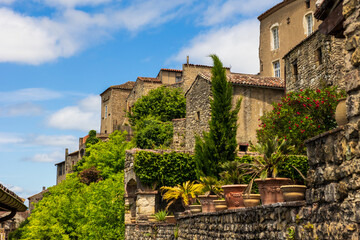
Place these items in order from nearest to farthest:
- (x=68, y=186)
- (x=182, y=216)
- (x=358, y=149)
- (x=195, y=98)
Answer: (x=358, y=149) → (x=182, y=216) → (x=195, y=98) → (x=68, y=186)

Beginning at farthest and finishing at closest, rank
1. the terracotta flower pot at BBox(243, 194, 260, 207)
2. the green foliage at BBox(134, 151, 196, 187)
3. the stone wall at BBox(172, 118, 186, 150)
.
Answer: the stone wall at BBox(172, 118, 186, 150) < the green foliage at BBox(134, 151, 196, 187) < the terracotta flower pot at BBox(243, 194, 260, 207)

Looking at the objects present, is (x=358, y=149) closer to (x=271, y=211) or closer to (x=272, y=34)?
(x=271, y=211)

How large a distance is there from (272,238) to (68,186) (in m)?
35.2

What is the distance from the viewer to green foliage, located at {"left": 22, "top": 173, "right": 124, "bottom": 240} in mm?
22125

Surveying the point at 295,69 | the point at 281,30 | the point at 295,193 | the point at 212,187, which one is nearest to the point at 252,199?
the point at 295,193

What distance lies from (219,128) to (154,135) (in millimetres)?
18960

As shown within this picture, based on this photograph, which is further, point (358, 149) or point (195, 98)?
point (195, 98)

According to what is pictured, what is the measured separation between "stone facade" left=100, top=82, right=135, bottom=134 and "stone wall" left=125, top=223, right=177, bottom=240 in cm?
3741

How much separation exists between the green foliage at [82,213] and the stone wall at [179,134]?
Answer: 16.9 feet

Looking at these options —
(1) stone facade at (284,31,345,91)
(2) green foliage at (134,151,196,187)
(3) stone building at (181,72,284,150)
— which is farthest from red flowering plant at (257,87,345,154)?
(3) stone building at (181,72,284,150)

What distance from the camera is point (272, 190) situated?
819cm

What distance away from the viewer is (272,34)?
36.8 m

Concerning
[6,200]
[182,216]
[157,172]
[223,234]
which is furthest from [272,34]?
[6,200]

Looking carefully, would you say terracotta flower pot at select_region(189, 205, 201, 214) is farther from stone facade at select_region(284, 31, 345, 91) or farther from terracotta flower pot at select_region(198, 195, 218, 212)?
stone facade at select_region(284, 31, 345, 91)
